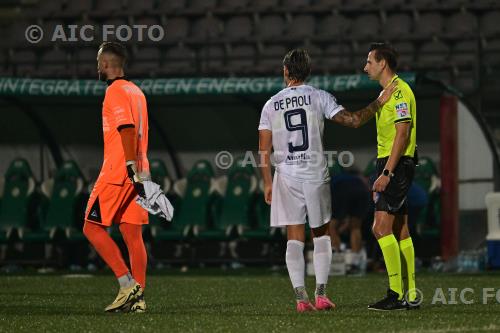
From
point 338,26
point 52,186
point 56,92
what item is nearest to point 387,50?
point 56,92

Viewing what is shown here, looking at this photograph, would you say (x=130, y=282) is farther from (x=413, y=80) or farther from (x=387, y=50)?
(x=413, y=80)

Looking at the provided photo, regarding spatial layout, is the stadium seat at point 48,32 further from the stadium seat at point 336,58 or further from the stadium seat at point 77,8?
the stadium seat at point 336,58

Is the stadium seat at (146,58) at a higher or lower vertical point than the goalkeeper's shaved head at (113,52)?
higher

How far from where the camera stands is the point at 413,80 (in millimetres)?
16234

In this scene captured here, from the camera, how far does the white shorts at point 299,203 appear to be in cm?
955

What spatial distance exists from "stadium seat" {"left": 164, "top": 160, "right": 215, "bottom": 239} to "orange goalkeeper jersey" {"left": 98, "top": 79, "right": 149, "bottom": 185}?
8.94 m

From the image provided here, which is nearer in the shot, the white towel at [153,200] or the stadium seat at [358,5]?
the white towel at [153,200]

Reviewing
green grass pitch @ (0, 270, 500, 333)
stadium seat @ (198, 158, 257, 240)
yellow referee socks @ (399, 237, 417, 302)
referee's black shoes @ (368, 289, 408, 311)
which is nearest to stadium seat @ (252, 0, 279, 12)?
stadium seat @ (198, 158, 257, 240)

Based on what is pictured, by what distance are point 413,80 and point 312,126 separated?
6.95 m

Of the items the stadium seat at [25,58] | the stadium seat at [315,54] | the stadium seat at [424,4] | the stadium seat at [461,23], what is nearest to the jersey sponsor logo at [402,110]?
the stadium seat at [315,54]

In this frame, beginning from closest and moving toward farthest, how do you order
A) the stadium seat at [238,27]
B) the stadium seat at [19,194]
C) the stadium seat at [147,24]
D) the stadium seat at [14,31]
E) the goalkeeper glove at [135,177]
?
the goalkeeper glove at [135,177], the stadium seat at [19,194], the stadium seat at [147,24], the stadium seat at [238,27], the stadium seat at [14,31]

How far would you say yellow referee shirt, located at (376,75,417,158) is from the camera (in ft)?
31.0

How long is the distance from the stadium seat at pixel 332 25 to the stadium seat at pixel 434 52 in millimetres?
1525

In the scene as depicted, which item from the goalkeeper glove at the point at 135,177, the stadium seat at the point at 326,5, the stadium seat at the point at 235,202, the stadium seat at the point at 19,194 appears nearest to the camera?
the goalkeeper glove at the point at 135,177
